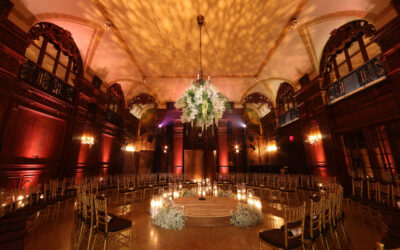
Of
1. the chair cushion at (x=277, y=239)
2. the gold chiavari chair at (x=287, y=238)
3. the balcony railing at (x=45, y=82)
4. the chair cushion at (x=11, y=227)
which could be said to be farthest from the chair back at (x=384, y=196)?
the balcony railing at (x=45, y=82)

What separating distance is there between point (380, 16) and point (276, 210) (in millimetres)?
6710

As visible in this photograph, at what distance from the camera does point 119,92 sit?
32.4 feet

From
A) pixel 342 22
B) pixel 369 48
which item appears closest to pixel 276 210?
pixel 342 22

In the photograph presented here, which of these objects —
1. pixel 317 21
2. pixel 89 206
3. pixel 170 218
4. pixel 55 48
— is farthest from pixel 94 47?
pixel 317 21

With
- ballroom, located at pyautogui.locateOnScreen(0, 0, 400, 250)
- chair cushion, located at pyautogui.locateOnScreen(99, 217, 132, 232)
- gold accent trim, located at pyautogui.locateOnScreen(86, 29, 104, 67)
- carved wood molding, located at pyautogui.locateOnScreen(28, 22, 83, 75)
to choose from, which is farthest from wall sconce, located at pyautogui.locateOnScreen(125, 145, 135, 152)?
chair cushion, located at pyautogui.locateOnScreen(99, 217, 132, 232)

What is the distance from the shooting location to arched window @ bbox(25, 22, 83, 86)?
5.54 m

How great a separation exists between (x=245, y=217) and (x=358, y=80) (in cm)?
659

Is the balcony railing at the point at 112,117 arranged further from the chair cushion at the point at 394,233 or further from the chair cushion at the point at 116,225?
the chair cushion at the point at 394,233

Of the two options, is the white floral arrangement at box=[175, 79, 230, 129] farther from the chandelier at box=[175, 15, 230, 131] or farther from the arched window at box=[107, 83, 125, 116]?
the arched window at box=[107, 83, 125, 116]

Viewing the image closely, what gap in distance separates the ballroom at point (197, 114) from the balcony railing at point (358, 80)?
0.04 m

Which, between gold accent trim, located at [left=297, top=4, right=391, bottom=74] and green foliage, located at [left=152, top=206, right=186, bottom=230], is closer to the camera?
green foliage, located at [left=152, top=206, right=186, bottom=230]

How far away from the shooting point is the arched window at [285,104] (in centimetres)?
897

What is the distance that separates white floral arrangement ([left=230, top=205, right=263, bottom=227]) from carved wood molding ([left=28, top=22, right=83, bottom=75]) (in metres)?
8.45

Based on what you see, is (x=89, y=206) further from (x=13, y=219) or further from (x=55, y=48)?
(x=55, y=48)
